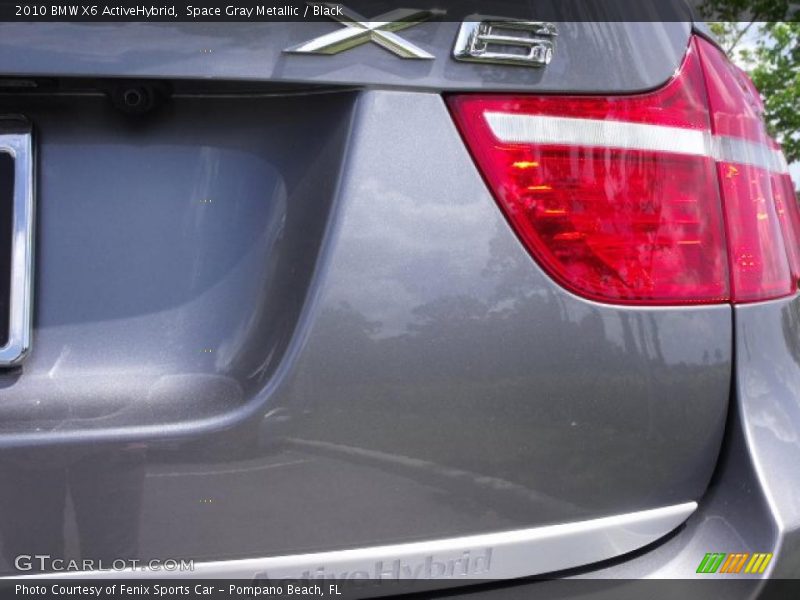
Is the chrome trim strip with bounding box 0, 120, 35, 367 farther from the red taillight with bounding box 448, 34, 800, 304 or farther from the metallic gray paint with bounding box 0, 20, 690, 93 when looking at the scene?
the red taillight with bounding box 448, 34, 800, 304

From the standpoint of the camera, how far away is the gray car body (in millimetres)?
1145

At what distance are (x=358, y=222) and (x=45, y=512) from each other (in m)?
0.58

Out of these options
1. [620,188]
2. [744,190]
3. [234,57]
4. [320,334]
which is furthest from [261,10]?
[744,190]

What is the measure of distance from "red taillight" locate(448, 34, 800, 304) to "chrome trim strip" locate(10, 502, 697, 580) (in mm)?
350

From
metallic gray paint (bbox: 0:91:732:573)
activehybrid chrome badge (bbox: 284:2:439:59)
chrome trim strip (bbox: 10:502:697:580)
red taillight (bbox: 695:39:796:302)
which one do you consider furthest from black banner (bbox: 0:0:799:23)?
chrome trim strip (bbox: 10:502:697:580)

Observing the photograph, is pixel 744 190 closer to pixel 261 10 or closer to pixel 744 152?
pixel 744 152

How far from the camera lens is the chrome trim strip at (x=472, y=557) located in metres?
1.17

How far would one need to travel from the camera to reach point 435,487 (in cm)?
119

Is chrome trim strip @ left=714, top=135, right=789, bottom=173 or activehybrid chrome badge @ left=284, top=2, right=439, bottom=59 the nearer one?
activehybrid chrome badge @ left=284, top=2, right=439, bottom=59

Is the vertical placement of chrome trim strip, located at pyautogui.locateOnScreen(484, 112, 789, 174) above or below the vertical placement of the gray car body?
above

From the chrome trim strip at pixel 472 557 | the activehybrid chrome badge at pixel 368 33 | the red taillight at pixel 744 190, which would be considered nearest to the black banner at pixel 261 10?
the activehybrid chrome badge at pixel 368 33

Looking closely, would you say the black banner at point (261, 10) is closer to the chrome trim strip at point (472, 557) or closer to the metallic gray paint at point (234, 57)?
the metallic gray paint at point (234, 57)

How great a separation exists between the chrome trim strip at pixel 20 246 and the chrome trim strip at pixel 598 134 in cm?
66

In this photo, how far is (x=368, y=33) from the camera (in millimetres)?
1178
